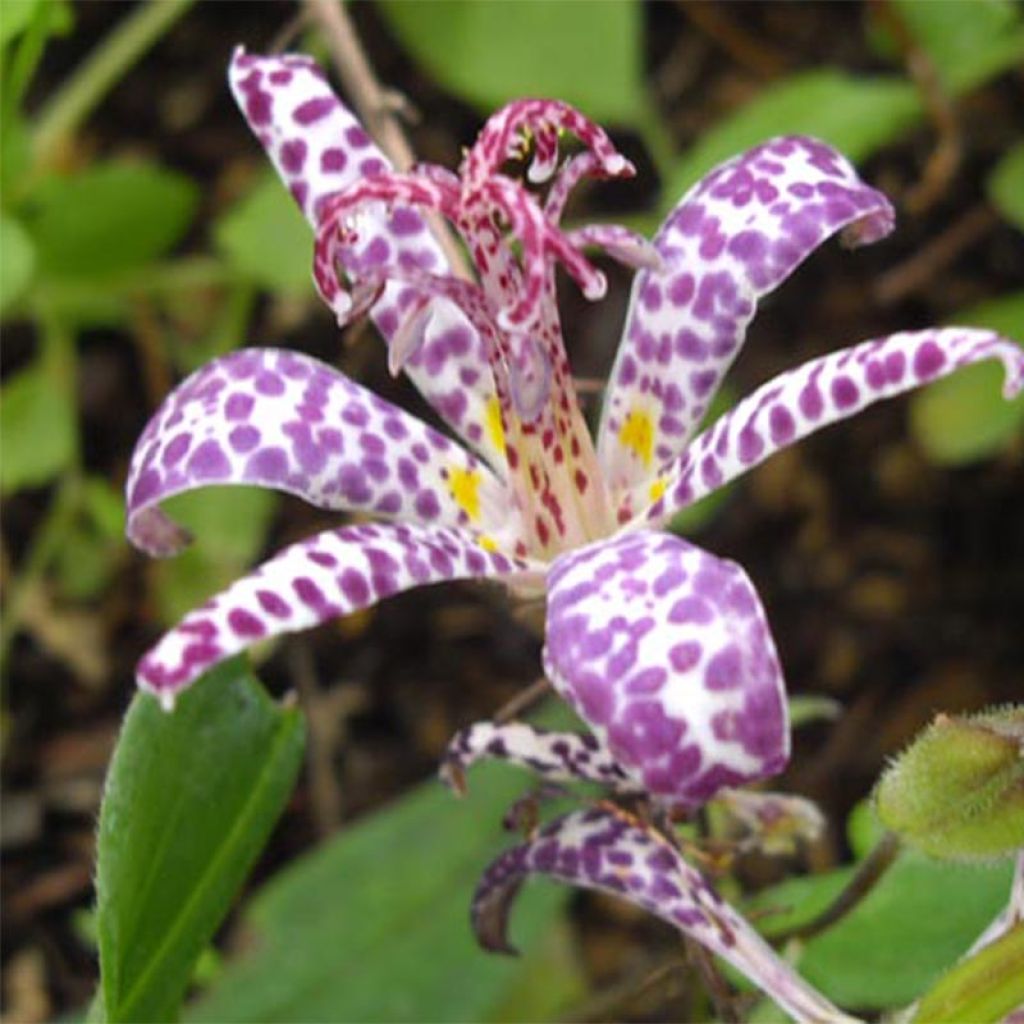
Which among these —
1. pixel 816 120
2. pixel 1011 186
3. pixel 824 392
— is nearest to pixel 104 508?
pixel 816 120

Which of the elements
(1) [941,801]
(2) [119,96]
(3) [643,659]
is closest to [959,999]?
(1) [941,801]

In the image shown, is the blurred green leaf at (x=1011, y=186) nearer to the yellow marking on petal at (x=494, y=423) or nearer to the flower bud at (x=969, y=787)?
the yellow marking on petal at (x=494, y=423)

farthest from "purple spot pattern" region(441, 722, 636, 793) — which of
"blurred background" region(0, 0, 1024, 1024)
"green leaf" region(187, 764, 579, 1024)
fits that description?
"blurred background" region(0, 0, 1024, 1024)

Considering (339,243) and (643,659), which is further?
(339,243)

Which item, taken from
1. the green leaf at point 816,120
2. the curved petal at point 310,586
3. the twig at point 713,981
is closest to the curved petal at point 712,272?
the curved petal at point 310,586

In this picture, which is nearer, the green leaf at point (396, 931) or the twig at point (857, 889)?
the twig at point (857, 889)

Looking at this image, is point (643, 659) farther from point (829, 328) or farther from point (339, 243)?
point (829, 328)
